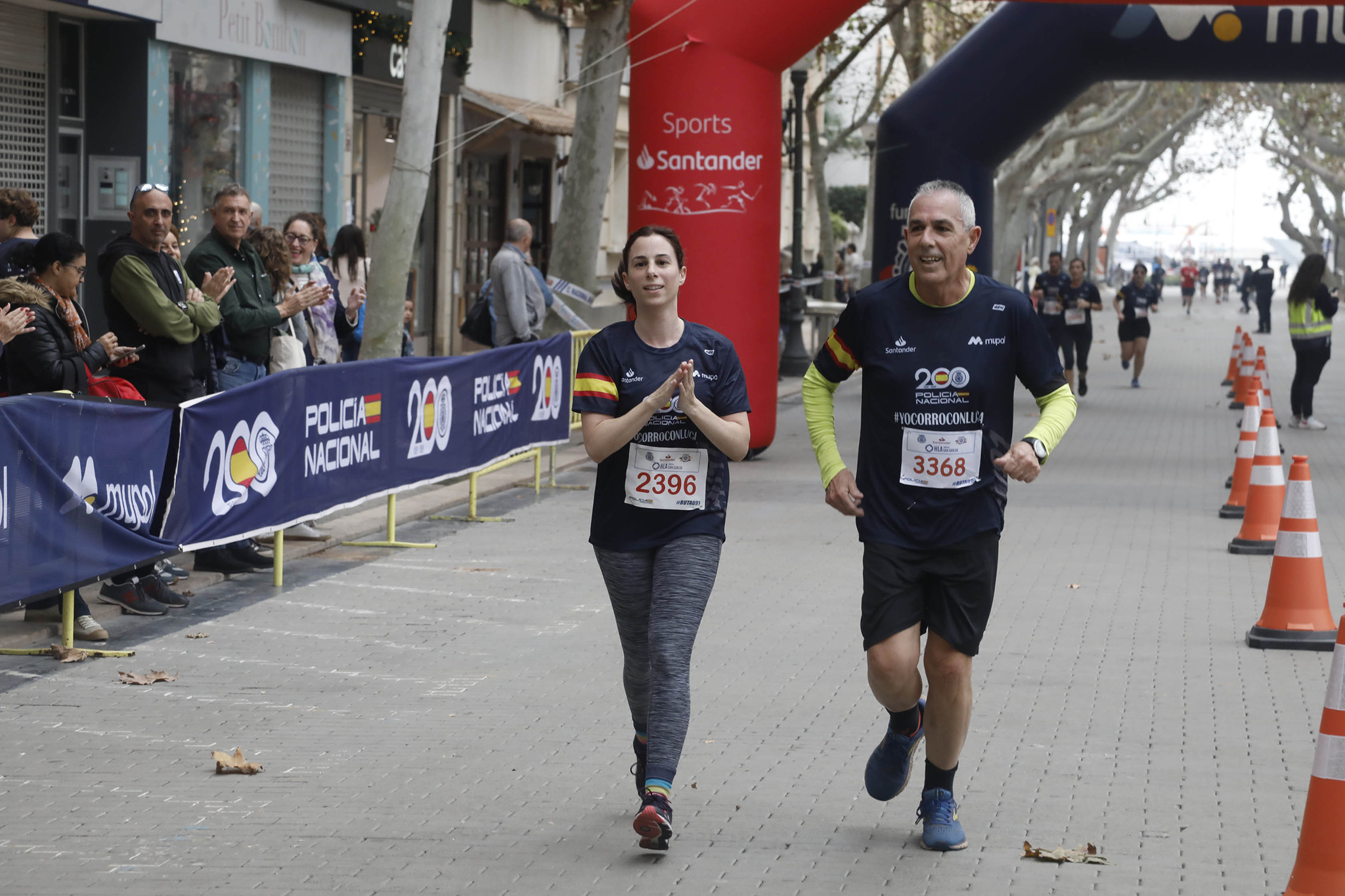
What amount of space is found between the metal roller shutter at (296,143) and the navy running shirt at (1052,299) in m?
9.52

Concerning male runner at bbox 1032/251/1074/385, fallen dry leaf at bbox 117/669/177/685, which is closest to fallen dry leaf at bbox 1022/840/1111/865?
fallen dry leaf at bbox 117/669/177/685

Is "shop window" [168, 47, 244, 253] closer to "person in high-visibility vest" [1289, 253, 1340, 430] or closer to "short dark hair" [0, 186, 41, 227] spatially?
"short dark hair" [0, 186, 41, 227]

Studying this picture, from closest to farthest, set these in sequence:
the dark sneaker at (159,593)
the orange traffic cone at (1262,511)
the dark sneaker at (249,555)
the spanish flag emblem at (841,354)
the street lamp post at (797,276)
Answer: the spanish flag emblem at (841,354)
the dark sneaker at (159,593)
the dark sneaker at (249,555)
the orange traffic cone at (1262,511)
the street lamp post at (797,276)

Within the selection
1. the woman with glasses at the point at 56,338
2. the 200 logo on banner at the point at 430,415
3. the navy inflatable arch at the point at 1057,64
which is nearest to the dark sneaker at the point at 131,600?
the woman with glasses at the point at 56,338

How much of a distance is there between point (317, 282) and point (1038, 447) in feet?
24.5

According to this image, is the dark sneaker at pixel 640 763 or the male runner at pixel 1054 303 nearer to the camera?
the dark sneaker at pixel 640 763

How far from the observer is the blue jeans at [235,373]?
33.4ft

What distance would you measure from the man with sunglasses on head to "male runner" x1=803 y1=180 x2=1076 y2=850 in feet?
15.5

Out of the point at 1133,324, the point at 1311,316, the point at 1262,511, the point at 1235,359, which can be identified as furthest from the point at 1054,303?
the point at 1262,511

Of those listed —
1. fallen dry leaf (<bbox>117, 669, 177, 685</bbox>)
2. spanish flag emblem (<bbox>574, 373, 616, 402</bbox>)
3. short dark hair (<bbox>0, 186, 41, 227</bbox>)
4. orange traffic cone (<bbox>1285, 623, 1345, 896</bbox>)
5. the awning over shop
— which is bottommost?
fallen dry leaf (<bbox>117, 669, 177, 685</bbox>)

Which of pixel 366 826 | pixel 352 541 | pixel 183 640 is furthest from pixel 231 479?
pixel 366 826

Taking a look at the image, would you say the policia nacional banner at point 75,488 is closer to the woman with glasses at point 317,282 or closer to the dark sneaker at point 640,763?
the dark sneaker at point 640,763

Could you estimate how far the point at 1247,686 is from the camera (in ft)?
25.2

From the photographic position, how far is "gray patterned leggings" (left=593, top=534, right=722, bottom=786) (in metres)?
5.32
